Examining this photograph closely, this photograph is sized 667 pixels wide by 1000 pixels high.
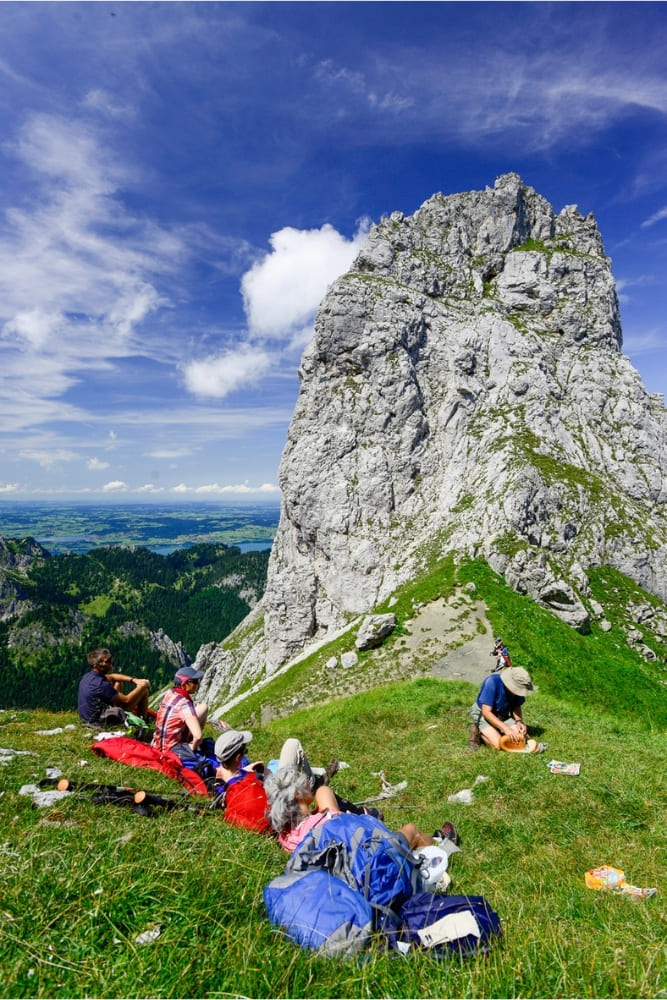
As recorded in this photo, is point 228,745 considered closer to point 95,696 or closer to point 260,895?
point 95,696

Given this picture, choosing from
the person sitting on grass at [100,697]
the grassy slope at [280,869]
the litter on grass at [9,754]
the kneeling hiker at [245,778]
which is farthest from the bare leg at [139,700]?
Result: the kneeling hiker at [245,778]

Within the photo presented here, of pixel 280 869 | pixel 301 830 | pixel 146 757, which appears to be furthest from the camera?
pixel 146 757

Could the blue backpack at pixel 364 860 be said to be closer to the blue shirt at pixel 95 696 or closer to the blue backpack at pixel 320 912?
the blue backpack at pixel 320 912

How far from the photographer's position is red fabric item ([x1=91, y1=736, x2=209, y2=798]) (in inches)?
370

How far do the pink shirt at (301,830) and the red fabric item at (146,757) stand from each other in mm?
2703

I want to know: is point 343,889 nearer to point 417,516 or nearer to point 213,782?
point 213,782

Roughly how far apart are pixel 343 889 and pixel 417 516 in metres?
53.9

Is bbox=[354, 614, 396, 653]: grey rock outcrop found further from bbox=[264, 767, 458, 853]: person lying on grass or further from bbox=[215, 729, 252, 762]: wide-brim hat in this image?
bbox=[264, 767, 458, 853]: person lying on grass

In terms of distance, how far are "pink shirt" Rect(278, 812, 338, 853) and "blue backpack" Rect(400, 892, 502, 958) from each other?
7.64 ft

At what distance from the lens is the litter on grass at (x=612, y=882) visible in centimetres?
591

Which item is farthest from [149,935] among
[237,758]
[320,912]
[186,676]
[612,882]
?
[186,676]

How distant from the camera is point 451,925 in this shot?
176 inches

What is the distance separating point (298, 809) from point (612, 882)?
452 centimetres

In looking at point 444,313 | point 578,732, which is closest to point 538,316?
point 444,313
